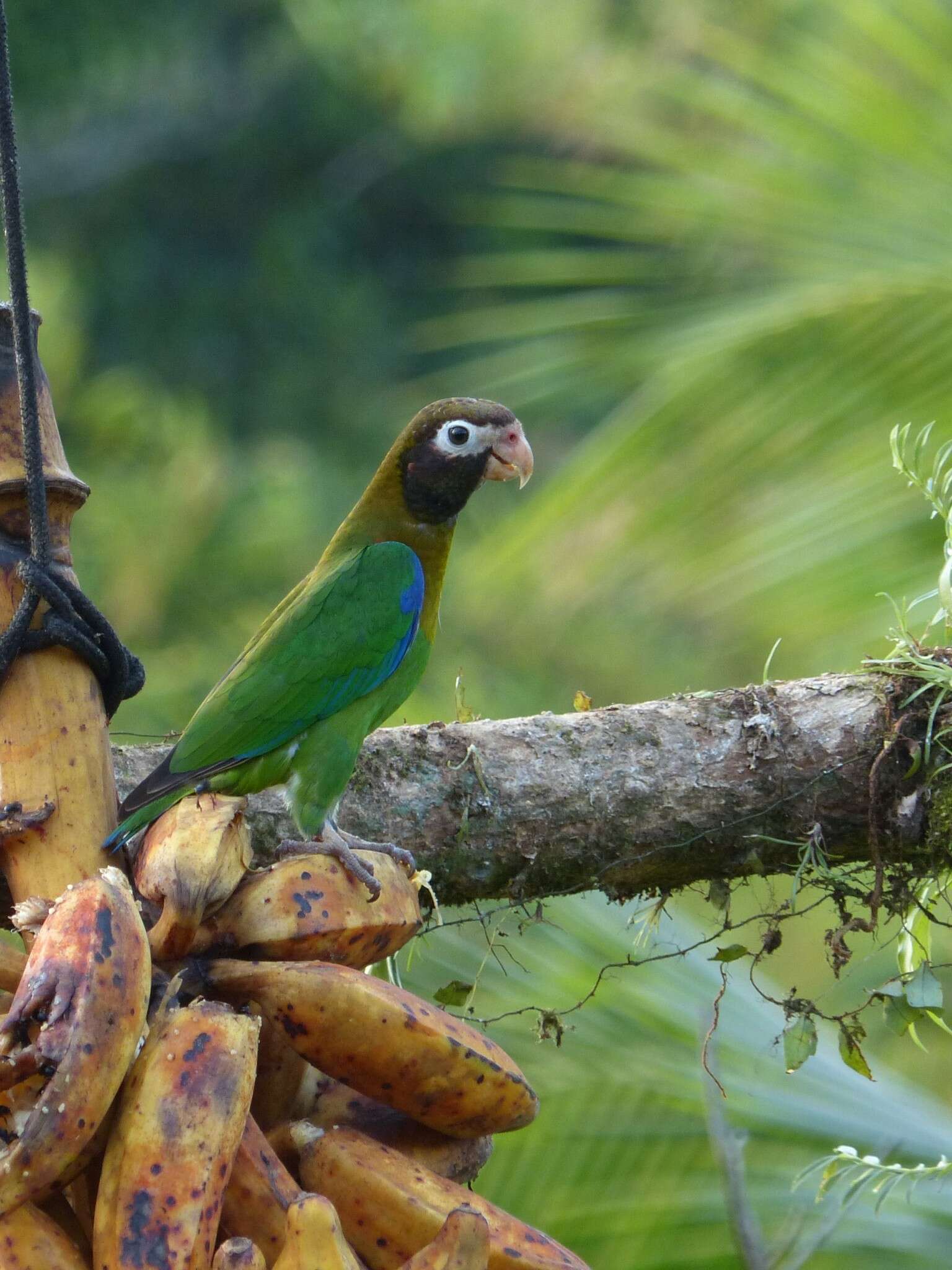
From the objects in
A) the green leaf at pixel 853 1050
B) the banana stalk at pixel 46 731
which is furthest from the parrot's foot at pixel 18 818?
the green leaf at pixel 853 1050

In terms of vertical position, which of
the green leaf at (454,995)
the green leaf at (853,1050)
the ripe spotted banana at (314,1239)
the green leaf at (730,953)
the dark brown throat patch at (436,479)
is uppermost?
the dark brown throat patch at (436,479)

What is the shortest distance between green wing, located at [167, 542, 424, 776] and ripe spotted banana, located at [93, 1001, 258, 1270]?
2.44ft

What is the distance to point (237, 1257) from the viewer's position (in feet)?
3.52

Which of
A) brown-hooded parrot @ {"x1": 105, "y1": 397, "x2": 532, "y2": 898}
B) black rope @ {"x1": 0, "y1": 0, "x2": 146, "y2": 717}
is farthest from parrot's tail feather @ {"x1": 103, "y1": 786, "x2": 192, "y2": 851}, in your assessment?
black rope @ {"x1": 0, "y1": 0, "x2": 146, "y2": 717}

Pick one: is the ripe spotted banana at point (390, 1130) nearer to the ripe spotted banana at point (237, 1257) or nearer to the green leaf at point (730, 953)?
the ripe spotted banana at point (237, 1257)

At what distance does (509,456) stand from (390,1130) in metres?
1.31

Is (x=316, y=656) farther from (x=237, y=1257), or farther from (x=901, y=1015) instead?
(x=237, y=1257)

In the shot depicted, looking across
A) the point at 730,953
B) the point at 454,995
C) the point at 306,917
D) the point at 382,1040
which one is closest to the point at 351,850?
the point at 306,917

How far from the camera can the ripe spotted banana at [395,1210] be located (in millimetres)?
1208

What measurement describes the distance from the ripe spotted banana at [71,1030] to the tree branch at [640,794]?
0.62 metres

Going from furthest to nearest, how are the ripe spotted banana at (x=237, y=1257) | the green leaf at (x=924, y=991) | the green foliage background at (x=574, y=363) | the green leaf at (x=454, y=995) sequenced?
the green foliage background at (x=574, y=363) < the green leaf at (x=454, y=995) < the green leaf at (x=924, y=991) < the ripe spotted banana at (x=237, y=1257)

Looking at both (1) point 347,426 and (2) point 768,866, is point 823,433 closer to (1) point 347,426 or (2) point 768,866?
(2) point 768,866

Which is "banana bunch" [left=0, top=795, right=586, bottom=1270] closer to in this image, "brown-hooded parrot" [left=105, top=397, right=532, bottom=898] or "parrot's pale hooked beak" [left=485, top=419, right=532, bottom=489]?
"brown-hooded parrot" [left=105, top=397, right=532, bottom=898]

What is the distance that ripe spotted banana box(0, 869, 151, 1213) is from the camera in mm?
1092
